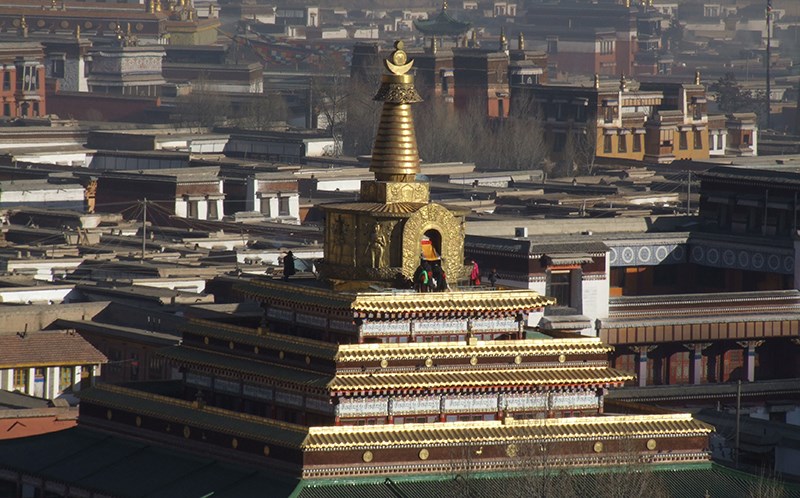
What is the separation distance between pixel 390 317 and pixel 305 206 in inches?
3082

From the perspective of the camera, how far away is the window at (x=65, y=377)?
84.2m

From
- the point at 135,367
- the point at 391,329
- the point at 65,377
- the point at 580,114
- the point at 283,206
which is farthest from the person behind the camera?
the point at 580,114

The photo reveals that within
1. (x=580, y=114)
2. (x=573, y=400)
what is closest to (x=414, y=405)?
(x=573, y=400)

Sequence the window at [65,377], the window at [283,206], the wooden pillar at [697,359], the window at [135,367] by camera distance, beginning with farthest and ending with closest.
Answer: the window at [283,206]
the wooden pillar at [697,359]
the window at [65,377]
the window at [135,367]

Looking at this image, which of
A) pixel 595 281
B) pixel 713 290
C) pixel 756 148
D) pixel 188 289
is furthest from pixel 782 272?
pixel 756 148

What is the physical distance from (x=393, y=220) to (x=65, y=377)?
2546cm

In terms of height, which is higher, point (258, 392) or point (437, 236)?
point (437, 236)

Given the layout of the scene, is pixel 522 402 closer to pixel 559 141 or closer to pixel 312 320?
pixel 312 320

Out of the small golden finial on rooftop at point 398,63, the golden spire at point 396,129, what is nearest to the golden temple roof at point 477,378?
the golden spire at point 396,129

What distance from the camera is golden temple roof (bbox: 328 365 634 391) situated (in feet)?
193

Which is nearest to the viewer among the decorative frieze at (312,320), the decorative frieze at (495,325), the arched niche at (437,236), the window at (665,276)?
the decorative frieze at (312,320)

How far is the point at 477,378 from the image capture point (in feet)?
197

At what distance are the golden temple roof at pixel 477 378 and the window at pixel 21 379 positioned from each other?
1025 inches

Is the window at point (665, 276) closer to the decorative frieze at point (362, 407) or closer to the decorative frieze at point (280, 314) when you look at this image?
the decorative frieze at point (280, 314)
